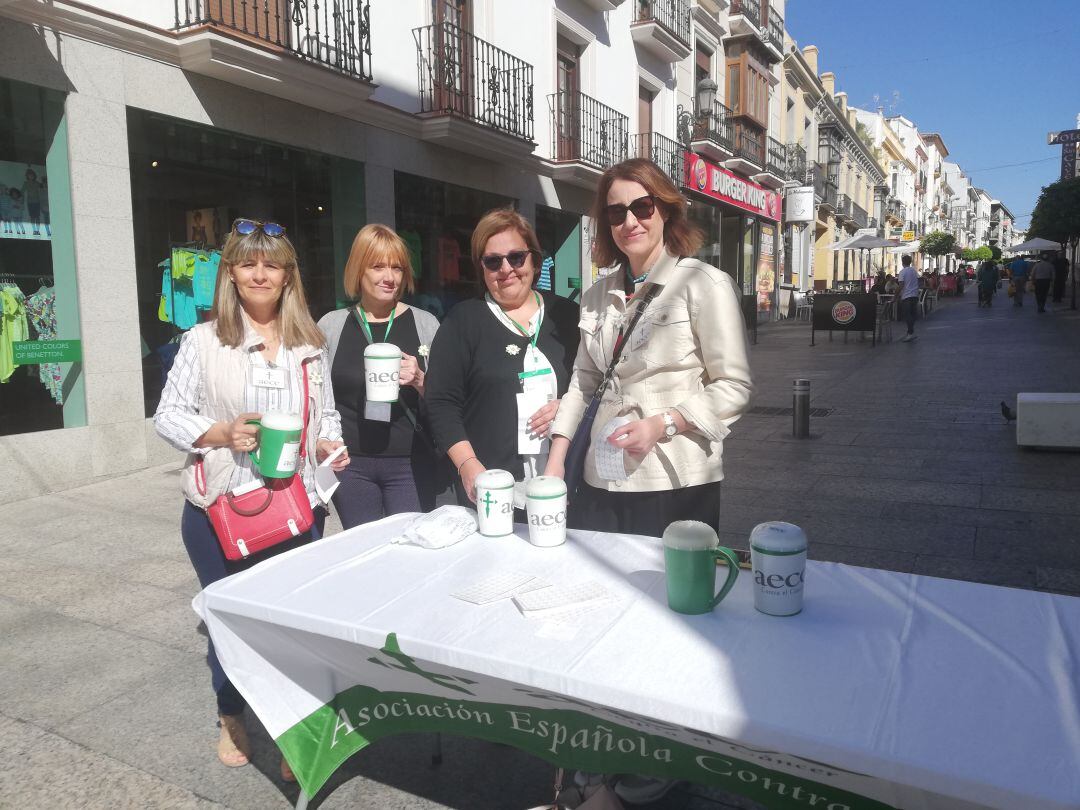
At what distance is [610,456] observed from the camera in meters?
2.10

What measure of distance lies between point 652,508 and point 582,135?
1282 centimetres

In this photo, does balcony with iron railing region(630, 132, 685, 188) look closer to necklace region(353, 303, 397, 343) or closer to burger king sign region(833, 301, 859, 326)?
burger king sign region(833, 301, 859, 326)

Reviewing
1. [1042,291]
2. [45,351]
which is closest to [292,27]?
[45,351]

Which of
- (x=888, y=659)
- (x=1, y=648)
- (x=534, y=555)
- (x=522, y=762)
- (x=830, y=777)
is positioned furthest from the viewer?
(x=1, y=648)

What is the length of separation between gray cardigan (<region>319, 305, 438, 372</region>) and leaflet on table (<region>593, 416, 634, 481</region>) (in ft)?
3.68

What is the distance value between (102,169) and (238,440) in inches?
217

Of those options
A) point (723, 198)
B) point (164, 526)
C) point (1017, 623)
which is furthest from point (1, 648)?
point (723, 198)

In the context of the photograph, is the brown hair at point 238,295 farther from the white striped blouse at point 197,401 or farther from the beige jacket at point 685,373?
the beige jacket at point 685,373

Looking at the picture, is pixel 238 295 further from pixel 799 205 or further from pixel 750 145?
pixel 799 205

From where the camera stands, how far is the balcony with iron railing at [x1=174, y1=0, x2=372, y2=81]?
7105 mm

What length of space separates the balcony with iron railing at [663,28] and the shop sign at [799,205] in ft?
29.4

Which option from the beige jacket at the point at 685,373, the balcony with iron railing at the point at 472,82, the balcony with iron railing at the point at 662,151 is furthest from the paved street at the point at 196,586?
the balcony with iron railing at the point at 662,151

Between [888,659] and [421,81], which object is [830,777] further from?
[421,81]

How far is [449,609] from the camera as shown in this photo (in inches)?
69.2
